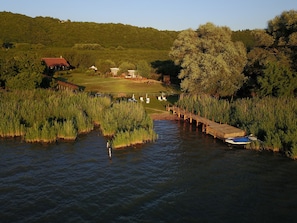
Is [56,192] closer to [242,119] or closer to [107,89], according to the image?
[242,119]

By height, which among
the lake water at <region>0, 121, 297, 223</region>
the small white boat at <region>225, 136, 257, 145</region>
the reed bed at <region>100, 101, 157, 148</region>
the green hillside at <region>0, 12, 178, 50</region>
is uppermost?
the green hillside at <region>0, 12, 178, 50</region>

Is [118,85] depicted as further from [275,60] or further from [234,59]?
[275,60]

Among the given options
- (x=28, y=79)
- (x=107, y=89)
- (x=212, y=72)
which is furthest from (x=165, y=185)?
(x=107, y=89)

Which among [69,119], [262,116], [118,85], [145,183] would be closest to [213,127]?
[262,116]

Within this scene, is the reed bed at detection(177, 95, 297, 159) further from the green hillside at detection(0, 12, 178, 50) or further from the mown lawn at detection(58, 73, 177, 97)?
the green hillside at detection(0, 12, 178, 50)

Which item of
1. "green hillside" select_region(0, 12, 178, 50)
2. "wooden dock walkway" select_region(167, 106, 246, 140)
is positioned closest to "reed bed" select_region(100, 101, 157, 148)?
"wooden dock walkway" select_region(167, 106, 246, 140)
